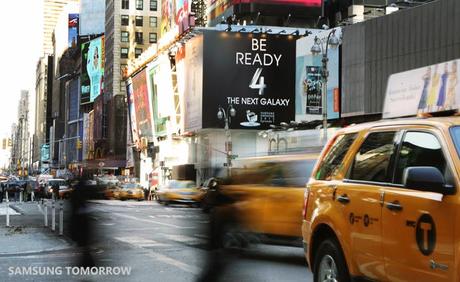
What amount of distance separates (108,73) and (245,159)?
400 feet

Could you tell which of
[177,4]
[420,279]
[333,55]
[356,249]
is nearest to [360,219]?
[356,249]

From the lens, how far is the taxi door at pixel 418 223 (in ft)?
15.9

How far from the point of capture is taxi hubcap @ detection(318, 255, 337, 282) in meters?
6.54

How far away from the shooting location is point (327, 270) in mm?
6707

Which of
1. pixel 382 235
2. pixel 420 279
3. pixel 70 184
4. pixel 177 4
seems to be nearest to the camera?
pixel 420 279

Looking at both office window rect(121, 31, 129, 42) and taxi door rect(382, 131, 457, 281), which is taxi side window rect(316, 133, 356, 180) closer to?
taxi door rect(382, 131, 457, 281)

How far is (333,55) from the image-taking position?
5103 cm

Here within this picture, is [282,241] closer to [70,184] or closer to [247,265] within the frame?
[247,265]

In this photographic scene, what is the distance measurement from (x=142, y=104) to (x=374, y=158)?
83.3m

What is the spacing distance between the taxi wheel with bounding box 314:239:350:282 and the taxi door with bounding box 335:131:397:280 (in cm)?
28

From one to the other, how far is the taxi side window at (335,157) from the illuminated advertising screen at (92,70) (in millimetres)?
138604

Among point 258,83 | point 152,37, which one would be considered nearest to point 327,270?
point 258,83

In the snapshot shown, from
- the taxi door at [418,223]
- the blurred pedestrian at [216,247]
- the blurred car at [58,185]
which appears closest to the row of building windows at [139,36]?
the blurred car at [58,185]

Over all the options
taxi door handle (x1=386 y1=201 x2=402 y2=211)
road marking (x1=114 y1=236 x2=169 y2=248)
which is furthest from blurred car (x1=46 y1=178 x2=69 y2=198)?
taxi door handle (x1=386 y1=201 x2=402 y2=211)
